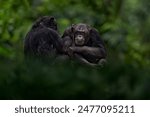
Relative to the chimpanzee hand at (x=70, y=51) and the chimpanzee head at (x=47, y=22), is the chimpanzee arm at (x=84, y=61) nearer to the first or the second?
the chimpanzee hand at (x=70, y=51)

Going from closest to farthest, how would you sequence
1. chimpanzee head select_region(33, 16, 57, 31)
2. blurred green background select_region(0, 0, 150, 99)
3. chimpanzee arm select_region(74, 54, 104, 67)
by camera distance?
blurred green background select_region(0, 0, 150, 99)
chimpanzee arm select_region(74, 54, 104, 67)
chimpanzee head select_region(33, 16, 57, 31)

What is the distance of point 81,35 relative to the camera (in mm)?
4719

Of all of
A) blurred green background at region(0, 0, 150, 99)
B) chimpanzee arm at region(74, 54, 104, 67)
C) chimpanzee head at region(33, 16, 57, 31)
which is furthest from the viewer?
chimpanzee head at region(33, 16, 57, 31)

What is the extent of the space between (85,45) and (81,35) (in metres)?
0.10

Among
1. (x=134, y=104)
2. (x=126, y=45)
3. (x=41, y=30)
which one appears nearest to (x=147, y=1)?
(x=126, y=45)

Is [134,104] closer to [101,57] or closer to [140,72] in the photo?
[140,72]

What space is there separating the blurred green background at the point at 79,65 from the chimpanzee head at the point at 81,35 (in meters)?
0.21

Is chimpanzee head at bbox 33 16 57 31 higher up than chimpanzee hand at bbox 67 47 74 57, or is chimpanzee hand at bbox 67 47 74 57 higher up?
chimpanzee head at bbox 33 16 57 31

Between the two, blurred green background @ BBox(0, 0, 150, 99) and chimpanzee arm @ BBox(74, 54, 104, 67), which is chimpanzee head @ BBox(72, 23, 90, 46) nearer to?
chimpanzee arm @ BBox(74, 54, 104, 67)

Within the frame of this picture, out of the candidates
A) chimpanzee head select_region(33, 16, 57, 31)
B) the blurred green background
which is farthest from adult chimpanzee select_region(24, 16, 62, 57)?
the blurred green background

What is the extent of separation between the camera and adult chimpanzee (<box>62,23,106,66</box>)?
4.70m

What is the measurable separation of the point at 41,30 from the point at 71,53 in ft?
0.85

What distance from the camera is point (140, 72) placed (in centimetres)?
348

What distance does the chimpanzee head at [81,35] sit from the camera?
186 inches
